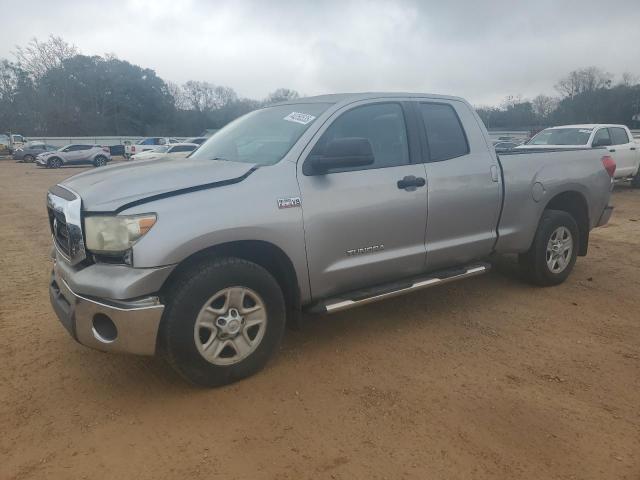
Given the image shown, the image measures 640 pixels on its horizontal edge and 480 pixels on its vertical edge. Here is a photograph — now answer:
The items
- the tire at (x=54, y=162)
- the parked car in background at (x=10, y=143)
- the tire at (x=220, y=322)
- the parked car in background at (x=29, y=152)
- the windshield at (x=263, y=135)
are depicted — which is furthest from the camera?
the parked car in background at (x=10, y=143)

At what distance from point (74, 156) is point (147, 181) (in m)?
33.3

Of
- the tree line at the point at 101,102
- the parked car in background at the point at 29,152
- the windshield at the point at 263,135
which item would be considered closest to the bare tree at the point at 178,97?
the tree line at the point at 101,102

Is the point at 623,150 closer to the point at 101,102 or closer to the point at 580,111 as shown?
the point at 580,111

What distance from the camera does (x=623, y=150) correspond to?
13.0 metres

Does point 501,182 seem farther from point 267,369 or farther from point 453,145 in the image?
point 267,369

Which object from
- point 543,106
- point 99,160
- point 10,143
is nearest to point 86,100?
point 10,143

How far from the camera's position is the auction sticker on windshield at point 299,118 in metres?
3.71

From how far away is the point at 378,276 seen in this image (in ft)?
12.5

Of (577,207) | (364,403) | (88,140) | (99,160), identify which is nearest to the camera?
(364,403)

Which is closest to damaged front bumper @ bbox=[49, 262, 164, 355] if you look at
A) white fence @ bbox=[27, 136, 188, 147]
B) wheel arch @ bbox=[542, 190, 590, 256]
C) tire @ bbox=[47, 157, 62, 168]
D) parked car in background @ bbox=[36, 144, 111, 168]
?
wheel arch @ bbox=[542, 190, 590, 256]

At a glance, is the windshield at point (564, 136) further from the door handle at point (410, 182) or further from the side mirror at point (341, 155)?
the side mirror at point (341, 155)

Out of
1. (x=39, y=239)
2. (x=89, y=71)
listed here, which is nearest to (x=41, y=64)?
(x=89, y=71)

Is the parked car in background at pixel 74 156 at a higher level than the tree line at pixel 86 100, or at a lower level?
lower

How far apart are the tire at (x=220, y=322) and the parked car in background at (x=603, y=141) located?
1064cm
